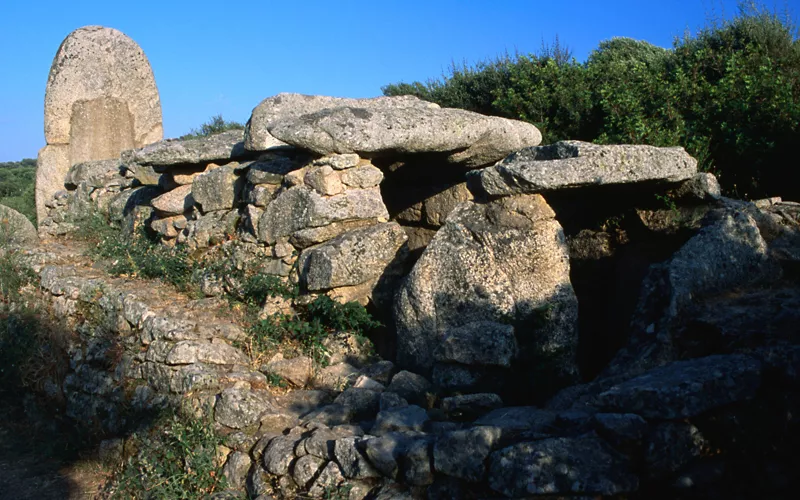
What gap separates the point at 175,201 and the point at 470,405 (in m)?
5.45

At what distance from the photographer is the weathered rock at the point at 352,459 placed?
15.3 ft

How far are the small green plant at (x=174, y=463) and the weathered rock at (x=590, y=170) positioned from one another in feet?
9.97

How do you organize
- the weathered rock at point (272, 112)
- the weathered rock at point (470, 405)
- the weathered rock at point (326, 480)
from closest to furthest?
1. the weathered rock at point (326, 480)
2. the weathered rock at point (470, 405)
3. the weathered rock at point (272, 112)

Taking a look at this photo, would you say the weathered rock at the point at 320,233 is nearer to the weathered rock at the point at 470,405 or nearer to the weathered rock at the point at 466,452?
the weathered rock at the point at 470,405

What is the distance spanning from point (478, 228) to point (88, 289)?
411 cm

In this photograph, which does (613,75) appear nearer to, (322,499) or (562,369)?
(562,369)

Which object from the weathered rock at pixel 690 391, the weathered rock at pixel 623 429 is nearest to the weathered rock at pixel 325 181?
the weathered rock at pixel 690 391

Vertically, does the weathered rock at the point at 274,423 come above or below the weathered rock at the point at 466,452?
above

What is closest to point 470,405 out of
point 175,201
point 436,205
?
point 436,205

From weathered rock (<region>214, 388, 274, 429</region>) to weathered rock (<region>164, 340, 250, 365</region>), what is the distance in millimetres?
564

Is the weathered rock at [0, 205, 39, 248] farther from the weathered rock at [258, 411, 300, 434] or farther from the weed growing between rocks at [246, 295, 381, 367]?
the weathered rock at [258, 411, 300, 434]

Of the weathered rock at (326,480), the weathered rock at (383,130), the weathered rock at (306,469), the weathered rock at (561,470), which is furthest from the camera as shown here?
the weathered rock at (383,130)

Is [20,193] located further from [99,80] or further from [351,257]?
[351,257]

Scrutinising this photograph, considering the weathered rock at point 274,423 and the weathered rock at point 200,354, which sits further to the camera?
the weathered rock at point 200,354
